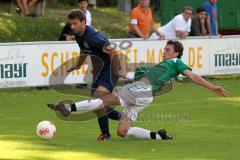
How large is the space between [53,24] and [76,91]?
1030cm

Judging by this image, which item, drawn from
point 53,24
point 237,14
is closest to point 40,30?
point 53,24

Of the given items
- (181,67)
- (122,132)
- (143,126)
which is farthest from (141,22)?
(181,67)

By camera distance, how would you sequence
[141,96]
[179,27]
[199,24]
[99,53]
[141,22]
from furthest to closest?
1. [199,24]
2. [179,27]
3. [141,22]
4. [99,53]
5. [141,96]

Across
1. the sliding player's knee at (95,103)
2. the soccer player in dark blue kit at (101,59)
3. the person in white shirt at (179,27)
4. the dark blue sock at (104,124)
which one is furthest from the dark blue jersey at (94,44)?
the person in white shirt at (179,27)

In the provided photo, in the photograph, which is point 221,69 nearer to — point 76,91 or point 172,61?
point 76,91

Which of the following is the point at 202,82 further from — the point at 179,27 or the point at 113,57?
the point at 179,27

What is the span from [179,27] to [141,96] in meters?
10.8

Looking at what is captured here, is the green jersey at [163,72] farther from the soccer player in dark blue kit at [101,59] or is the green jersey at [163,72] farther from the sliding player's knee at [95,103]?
the sliding player's knee at [95,103]

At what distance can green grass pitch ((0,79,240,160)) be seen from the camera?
11.2m

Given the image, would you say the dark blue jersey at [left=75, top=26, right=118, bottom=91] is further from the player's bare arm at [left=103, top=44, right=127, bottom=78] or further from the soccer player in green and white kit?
the soccer player in green and white kit

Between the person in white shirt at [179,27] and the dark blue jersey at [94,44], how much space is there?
10.3 metres

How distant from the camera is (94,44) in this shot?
12.4m

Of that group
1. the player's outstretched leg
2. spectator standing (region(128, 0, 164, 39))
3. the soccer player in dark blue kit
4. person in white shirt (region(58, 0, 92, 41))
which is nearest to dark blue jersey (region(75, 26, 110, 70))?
the soccer player in dark blue kit

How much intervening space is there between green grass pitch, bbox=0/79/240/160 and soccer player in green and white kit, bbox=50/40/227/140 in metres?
0.18
